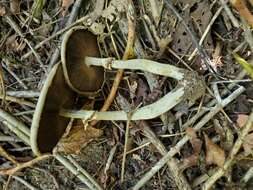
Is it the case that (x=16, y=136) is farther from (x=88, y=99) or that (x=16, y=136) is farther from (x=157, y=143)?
(x=157, y=143)

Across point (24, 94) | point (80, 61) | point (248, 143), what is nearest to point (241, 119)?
point (248, 143)

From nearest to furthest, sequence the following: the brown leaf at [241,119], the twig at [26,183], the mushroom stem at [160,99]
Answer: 1. the mushroom stem at [160,99]
2. the brown leaf at [241,119]
3. the twig at [26,183]

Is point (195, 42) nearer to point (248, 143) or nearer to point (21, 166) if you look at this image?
point (248, 143)

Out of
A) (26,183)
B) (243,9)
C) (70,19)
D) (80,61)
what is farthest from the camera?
(26,183)

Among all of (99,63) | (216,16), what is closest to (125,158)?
(99,63)

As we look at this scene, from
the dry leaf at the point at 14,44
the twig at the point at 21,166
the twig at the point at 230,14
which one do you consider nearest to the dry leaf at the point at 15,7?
the dry leaf at the point at 14,44

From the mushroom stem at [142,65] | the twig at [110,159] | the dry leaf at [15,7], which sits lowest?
the twig at [110,159]

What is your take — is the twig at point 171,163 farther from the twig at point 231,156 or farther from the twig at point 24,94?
the twig at point 24,94
